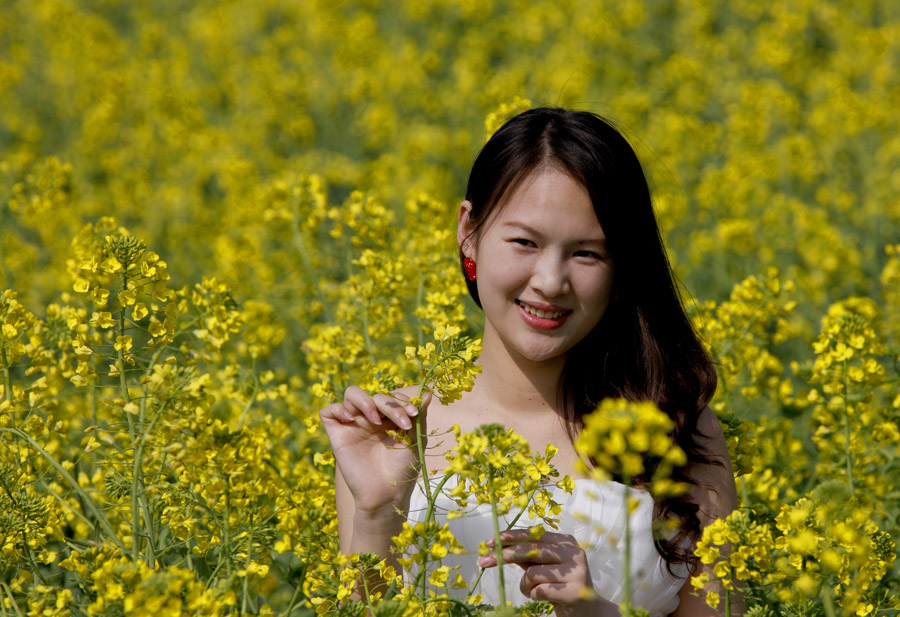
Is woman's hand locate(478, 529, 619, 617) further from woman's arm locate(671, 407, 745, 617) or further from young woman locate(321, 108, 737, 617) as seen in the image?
woman's arm locate(671, 407, 745, 617)

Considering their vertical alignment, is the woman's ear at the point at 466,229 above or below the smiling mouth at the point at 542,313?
above

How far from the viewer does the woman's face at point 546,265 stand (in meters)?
2.10

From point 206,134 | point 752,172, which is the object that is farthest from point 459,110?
point 752,172

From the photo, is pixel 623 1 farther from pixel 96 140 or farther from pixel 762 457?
pixel 762 457

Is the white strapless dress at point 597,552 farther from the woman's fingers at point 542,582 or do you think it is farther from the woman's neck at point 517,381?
the woman's fingers at point 542,582

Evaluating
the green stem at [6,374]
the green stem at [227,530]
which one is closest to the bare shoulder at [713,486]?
the green stem at [227,530]

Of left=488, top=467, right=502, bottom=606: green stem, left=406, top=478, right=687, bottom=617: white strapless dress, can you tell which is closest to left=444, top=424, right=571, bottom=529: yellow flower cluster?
left=488, top=467, right=502, bottom=606: green stem

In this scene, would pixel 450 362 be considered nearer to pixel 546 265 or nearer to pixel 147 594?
pixel 546 265

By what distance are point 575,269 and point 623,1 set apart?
715 cm

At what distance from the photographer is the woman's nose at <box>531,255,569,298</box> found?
2062 millimetres

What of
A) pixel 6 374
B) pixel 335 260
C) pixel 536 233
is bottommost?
pixel 6 374

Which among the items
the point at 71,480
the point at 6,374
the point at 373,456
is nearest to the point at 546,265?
the point at 373,456

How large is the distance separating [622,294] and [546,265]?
0.31 metres

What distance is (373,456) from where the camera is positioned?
1.91 m
